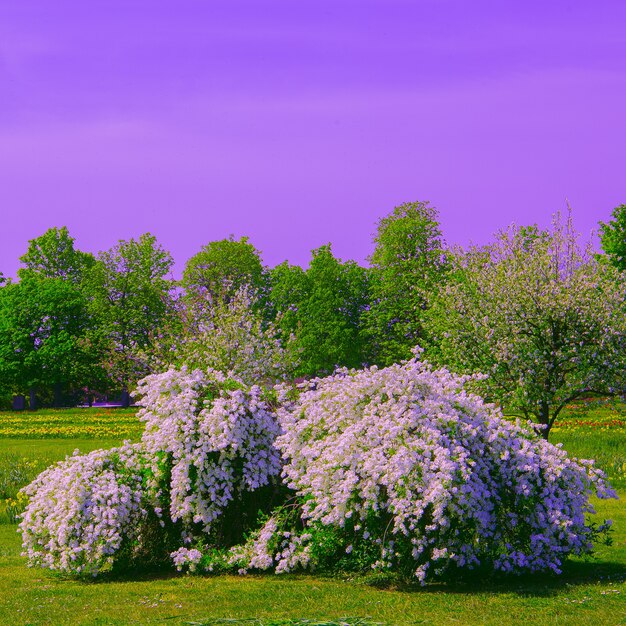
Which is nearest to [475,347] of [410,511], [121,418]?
[410,511]

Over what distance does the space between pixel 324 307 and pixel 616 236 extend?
22073mm

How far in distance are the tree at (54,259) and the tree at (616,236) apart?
47.5m

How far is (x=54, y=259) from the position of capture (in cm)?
7825

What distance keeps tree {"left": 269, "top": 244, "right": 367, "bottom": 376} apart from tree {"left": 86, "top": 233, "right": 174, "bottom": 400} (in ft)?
32.8

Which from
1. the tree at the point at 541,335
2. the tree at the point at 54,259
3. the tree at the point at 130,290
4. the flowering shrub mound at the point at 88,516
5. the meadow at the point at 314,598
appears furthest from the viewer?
the tree at the point at 54,259

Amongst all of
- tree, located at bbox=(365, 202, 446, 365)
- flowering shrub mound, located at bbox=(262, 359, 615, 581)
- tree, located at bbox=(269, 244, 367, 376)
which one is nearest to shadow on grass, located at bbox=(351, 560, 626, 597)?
flowering shrub mound, located at bbox=(262, 359, 615, 581)

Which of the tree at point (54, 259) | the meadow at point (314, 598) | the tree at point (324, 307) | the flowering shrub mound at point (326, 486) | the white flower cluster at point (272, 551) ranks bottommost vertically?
the meadow at point (314, 598)

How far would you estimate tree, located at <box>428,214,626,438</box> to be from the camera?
22.8 meters

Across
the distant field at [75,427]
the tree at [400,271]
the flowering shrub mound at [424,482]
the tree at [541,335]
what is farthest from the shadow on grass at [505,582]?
the tree at [400,271]

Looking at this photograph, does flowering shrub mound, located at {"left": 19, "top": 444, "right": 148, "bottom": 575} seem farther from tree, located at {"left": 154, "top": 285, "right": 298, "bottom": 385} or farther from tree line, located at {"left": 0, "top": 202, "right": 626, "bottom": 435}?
tree, located at {"left": 154, "top": 285, "right": 298, "bottom": 385}

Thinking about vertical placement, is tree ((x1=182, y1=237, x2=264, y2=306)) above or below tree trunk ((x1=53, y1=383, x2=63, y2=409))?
above

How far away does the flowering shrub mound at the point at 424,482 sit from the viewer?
34.6 feet

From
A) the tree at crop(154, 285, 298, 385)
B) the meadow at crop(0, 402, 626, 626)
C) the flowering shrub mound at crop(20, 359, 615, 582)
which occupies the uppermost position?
the tree at crop(154, 285, 298, 385)

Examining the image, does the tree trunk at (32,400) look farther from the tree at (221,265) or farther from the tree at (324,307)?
the tree at (324,307)
